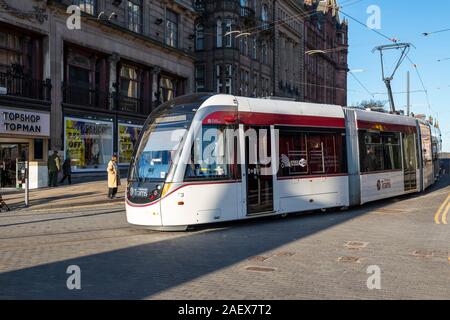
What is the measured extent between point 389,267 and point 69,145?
2191cm

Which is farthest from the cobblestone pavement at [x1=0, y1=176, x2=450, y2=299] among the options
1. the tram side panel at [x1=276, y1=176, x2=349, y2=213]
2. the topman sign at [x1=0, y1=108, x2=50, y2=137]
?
the topman sign at [x1=0, y1=108, x2=50, y2=137]

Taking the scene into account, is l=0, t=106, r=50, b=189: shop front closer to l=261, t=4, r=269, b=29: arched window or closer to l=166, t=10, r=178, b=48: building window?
l=166, t=10, r=178, b=48: building window

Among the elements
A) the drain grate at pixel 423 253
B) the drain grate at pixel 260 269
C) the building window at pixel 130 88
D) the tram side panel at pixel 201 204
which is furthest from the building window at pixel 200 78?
the drain grate at pixel 260 269

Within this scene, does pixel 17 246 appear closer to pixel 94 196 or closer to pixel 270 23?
pixel 94 196

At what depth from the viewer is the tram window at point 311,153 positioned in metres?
13.1

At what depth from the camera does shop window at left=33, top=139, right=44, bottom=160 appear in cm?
2483

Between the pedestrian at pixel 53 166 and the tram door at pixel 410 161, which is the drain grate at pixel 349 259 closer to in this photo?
the tram door at pixel 410 161

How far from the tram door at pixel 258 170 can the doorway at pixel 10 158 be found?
52.1ft

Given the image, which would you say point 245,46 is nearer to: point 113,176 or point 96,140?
point 96,140

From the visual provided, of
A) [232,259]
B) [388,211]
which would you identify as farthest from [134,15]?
[232,259]

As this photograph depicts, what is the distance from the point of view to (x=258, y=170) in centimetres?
1224

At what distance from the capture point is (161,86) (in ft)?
117

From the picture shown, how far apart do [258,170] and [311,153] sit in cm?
247
